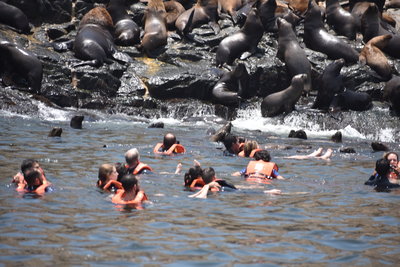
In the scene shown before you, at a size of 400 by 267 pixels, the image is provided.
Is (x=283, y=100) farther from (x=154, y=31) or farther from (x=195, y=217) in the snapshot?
(x=195, y=217)

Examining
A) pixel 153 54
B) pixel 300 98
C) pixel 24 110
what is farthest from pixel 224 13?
pixel 24 110

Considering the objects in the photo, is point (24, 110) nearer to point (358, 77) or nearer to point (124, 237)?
point (358, 77)

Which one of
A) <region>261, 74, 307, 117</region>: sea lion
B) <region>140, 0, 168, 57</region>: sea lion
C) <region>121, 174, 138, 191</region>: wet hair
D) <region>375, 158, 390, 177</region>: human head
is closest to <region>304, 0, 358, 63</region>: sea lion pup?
<region>261, 74, 307, 117</region>: sea lion

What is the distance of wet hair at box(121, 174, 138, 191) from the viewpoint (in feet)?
29.2

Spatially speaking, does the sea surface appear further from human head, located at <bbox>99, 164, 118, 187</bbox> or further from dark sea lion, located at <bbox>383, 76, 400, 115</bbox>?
dark sea lion, located at <bbox>383, 76, 400, 115</bbox>

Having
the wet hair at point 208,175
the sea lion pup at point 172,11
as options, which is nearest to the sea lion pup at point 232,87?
the sea lion pup at point 172,11

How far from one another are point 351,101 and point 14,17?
11153mm

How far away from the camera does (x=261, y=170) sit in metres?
11.3

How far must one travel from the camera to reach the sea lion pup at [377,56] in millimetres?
22406

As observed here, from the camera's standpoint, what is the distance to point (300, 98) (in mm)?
22188

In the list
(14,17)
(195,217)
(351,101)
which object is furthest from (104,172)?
(14,17)

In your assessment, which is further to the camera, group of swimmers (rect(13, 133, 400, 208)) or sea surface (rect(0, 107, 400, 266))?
group of swimmers (rect(13, 133, 400, 208))

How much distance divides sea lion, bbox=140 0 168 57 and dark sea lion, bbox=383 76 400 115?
757 centimetres

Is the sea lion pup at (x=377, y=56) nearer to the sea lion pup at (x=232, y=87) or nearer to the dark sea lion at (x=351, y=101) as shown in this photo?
the dark sea lion at (x=351, y=101)
